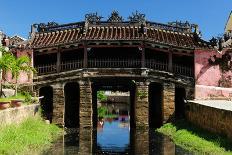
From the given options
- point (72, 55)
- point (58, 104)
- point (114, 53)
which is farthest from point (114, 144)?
point (72, 55)

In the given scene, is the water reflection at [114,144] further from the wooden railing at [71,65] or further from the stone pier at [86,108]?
the wooden railing at [71,65]

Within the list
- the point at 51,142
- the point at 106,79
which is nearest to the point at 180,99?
the point at 106,79

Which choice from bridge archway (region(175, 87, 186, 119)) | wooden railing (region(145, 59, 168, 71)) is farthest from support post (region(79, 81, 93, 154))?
bridge archway (region(175, 87, 186, 119))

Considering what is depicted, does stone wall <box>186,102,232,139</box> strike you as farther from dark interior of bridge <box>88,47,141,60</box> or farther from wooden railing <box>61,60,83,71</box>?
wooden railing <box>61,60,83,71</box>

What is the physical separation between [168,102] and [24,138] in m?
12.9

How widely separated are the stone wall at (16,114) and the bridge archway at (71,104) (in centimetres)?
494

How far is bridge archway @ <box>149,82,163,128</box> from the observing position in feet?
98.8

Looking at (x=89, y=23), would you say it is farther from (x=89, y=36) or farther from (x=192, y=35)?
(x=192, y=35)

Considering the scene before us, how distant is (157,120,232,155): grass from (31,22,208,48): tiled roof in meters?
5.92

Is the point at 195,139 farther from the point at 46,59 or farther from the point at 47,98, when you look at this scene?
the point at 46,59

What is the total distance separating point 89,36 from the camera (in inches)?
1169

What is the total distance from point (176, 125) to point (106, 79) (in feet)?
17.8

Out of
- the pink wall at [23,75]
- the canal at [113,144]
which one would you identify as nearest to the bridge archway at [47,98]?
the pink wall at [23,75]

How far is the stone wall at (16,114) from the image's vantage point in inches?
666
